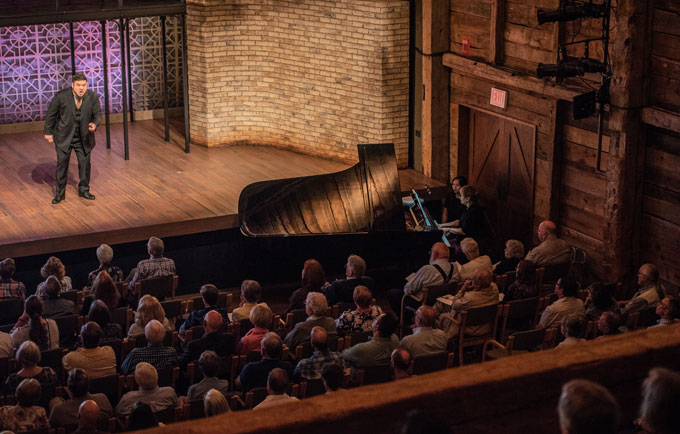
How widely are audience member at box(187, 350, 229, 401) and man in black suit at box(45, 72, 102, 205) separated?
569 centimetres

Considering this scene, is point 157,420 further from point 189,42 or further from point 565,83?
point 189,42

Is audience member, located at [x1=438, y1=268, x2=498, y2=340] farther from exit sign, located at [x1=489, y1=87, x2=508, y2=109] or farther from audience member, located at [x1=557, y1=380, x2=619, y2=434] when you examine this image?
audience member, located at [x1=557, y1=380, x2=619, y2=434]

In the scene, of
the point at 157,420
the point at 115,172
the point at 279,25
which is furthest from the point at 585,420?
the point at 279,25

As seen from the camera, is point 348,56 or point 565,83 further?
point 348,56

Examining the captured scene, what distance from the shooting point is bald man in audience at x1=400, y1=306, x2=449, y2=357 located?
645 centimetres

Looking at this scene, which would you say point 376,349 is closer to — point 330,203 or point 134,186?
point 330,203

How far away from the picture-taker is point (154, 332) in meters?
6.20

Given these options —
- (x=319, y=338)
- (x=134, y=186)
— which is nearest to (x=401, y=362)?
(x=319, y=338)

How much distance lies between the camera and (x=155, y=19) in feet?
47.5

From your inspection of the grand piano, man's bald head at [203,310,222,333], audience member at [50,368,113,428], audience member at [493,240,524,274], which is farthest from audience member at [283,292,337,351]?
audience member at [493,240,524,274]

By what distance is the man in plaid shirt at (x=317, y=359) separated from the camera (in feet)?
19.5

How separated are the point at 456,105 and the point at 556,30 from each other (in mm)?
2355

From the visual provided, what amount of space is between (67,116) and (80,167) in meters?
0.67

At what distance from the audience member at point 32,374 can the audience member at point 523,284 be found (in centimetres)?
380
